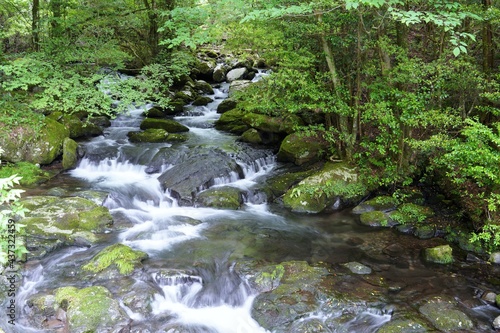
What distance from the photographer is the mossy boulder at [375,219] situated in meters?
9.18

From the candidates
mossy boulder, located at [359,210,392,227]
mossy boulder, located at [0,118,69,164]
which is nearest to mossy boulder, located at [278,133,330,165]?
mossy boulder, located at [359,210,392,227]

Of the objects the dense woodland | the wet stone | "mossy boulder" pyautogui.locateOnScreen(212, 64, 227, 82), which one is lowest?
the wet stone

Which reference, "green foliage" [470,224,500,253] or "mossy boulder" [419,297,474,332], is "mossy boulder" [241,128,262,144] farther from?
"mossy boulder" [419,297,474,332]

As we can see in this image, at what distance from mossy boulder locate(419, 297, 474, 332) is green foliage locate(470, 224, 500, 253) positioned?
5.62ft

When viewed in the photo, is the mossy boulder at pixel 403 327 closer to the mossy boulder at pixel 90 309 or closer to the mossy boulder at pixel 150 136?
the mossy boulder at pixel 90 309

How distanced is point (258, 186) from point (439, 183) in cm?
505

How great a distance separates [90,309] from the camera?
5543 millimetres

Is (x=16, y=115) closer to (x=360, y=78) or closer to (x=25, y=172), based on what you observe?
(x=25, y=172)

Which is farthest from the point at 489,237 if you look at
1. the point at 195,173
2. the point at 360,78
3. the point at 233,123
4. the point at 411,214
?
the point at 233,123

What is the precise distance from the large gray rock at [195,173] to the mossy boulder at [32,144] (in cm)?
372

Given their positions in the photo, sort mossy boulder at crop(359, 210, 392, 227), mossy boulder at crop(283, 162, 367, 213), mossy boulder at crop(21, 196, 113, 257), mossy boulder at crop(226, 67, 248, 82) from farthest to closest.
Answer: mossy boulder at crop(226, 67, 248, 82) < mossy boulder at crop(283, 162, 367, 213) < mossy boulder at crop(359, 210, 392, 227) < mossy boulder at crop(21, 196, 113, 257)

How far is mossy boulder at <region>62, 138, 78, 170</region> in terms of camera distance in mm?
12055

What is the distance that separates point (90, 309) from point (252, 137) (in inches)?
383

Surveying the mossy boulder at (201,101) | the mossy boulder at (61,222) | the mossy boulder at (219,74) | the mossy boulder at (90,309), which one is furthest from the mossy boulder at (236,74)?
the mossy boulder at (90,309)
